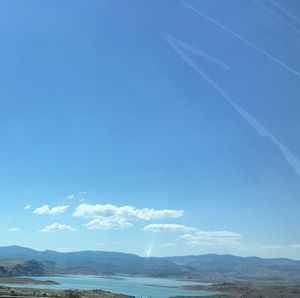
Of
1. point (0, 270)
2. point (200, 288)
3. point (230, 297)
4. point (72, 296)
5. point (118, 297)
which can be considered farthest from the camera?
point (0, 270)

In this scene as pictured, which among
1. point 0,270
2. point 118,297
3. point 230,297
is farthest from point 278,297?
point 0,270

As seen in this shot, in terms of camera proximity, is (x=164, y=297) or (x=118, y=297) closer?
(x=118, y=297)

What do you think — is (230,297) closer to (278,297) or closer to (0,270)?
(278,297)

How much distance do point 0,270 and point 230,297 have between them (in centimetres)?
10856

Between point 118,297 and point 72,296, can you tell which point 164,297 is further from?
point 72,296

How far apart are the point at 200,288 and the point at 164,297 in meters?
59.8

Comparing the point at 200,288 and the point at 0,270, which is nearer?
the point at 200,288

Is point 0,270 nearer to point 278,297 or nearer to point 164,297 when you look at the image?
point 164,297

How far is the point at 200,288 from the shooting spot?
173125 mm

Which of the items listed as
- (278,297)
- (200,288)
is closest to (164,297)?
(278,297)

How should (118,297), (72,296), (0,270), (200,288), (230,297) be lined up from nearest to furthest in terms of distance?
→ (72,296) < (118,297) < (230,297) < (200,288) < (0,270)

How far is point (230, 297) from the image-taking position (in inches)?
4498

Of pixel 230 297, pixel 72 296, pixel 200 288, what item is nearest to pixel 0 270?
pixel 200 288

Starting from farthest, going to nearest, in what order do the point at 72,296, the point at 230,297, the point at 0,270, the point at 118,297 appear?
the point at 0,270, the point at 230,297, the point at 118,297, the point at 72,296
